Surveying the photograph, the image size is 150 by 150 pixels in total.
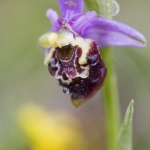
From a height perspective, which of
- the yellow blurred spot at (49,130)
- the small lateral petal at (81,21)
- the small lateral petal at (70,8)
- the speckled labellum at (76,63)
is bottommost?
the yellow blurred spot at (49,130)

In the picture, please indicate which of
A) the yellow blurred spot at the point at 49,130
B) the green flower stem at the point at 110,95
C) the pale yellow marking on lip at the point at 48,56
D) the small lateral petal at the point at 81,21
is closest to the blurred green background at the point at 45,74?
the yellow blurred spot at the point at 49,130

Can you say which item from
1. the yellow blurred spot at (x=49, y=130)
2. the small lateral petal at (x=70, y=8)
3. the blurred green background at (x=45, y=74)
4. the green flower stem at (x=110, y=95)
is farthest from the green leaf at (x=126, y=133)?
the blurred green background at (x=45, y=74)

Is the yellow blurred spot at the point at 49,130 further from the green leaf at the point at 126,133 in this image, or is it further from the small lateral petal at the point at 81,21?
the small lateral petal at the point at 81,21

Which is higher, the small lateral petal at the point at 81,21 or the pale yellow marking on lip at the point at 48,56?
the small lateral petal at the point at 81,21

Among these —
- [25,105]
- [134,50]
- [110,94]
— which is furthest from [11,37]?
[110,94]

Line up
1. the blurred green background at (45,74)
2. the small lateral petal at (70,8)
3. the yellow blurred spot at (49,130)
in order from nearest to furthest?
the small lateral petal at (70,8) → the yellow blurred spot at (49,130) → the blurred green background at (45,74)

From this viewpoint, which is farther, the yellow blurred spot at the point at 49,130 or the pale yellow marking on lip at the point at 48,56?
the yellow blurred spot at the point at 49,130

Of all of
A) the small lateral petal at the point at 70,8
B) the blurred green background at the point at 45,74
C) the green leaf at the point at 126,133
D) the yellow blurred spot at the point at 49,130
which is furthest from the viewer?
the blurred green background at the point at 45,74
